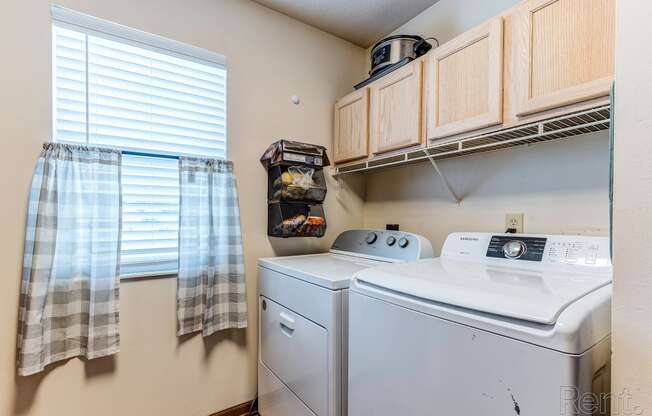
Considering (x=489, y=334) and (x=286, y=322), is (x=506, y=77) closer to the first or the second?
(x=489, y=334)

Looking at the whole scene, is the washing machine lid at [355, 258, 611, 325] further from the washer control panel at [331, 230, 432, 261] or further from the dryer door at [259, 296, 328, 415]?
the dryer door at [259, 296, 328, 415]

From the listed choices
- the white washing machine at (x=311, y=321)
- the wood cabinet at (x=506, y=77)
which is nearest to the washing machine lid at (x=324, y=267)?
the white washing machine at (x=311, y=321)

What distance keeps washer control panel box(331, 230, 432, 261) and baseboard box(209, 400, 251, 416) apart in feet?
3.60

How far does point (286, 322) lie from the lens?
4.99ft

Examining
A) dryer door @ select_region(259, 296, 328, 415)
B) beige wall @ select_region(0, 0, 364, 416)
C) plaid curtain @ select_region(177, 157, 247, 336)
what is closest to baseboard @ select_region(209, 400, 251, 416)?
beige wall @ select_region(0, 0, 364, 416)

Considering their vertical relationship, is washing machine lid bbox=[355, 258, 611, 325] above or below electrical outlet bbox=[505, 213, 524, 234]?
below

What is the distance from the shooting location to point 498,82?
49.3 inches

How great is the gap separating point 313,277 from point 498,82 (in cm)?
112

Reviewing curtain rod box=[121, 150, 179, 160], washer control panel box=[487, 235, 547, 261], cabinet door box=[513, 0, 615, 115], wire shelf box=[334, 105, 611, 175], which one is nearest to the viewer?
cabinet door box=[513, 0, 615, 115]

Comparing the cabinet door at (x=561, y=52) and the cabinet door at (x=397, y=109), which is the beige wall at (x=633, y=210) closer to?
the cabinet door at (x=561, y=52)

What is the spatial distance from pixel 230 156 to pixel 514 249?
1.54m

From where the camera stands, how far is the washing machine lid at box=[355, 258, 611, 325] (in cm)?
70

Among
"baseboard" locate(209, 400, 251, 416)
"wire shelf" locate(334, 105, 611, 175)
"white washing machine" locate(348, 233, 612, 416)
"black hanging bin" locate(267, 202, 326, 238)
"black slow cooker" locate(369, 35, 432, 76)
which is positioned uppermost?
"black slow cooker" locate(369, 35, 432, 76)

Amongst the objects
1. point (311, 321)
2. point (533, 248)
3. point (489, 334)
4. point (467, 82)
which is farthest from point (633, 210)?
point (311, 321)
